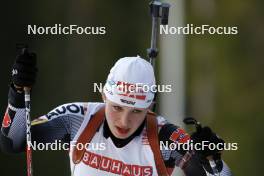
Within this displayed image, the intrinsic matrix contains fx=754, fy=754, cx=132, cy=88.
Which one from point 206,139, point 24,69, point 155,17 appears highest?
point 155,17

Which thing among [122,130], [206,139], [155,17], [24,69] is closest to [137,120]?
[122,130]

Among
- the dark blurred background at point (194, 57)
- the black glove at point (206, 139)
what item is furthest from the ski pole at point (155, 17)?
the dark blurred background at point (194, 57)

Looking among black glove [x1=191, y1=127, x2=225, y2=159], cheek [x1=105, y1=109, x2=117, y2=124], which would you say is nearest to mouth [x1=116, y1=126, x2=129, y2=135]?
cheek [x1=105, y1=109, x2=117, y2=124]

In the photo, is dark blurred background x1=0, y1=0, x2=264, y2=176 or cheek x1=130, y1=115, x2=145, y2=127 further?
dark blurred background x1=0, y1=0, x2=264, y2=176

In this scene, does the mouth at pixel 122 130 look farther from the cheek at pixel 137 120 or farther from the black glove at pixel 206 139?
the black glove at pixel 206 139

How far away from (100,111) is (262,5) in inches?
235

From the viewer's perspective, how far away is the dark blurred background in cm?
846

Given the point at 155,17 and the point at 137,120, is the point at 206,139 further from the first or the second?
the point at 155,17

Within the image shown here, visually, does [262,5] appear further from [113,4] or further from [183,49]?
[113,4]

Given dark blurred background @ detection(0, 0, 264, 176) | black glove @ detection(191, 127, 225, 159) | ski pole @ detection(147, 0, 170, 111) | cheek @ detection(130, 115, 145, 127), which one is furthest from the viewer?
dark blurred background @ detection(0, 0, 264, 176)

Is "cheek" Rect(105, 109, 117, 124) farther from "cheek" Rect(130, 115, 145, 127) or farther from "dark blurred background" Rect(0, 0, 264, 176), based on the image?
"dark blurred background" Rect(0, 0, 264, 176)

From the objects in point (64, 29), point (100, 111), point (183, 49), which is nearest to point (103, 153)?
point (100, 111)

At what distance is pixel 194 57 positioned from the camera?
9273 mm

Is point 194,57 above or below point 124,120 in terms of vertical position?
above
